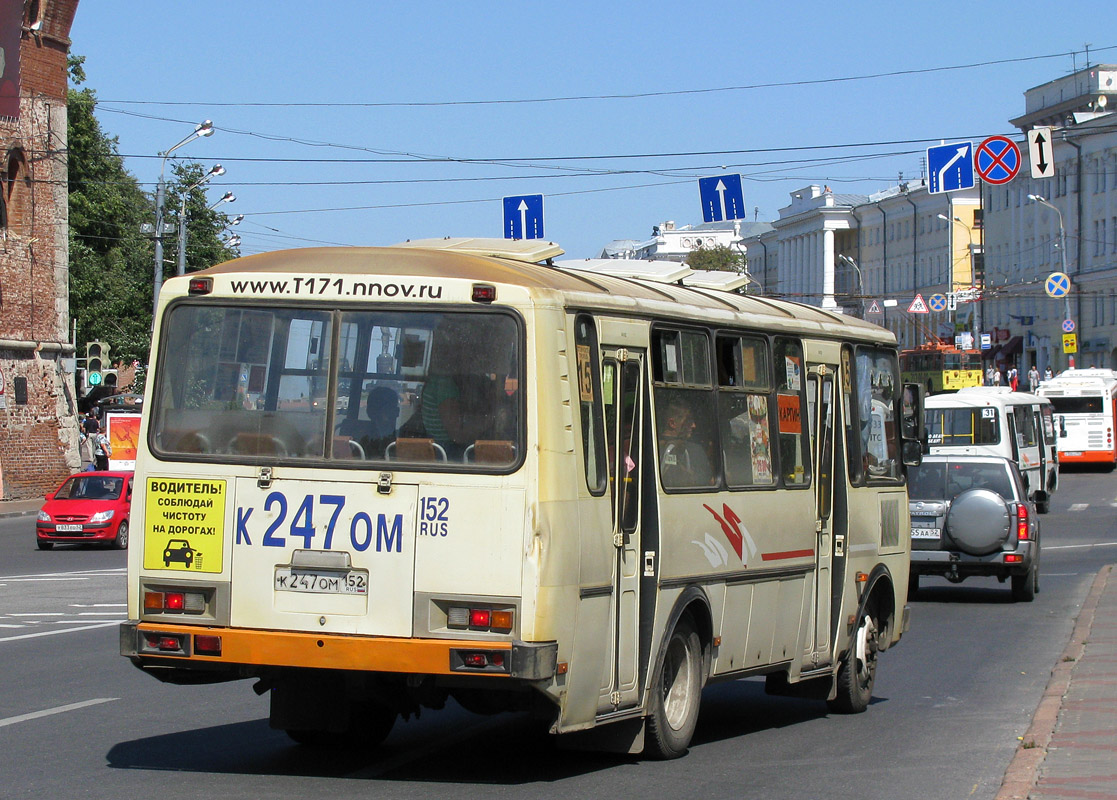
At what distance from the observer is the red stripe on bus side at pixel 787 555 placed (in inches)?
404

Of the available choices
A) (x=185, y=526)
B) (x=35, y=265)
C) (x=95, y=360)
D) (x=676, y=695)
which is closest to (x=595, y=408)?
(x=676, y=695)

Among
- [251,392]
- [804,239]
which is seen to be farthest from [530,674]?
[804,239]

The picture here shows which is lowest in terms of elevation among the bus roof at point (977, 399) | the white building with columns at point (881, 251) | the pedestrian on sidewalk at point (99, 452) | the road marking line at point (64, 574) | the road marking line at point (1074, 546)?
the road marking line at point (64, 574)

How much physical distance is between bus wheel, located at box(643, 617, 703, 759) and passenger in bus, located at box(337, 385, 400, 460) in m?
1.98

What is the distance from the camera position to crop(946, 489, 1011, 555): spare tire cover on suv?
2003 cm

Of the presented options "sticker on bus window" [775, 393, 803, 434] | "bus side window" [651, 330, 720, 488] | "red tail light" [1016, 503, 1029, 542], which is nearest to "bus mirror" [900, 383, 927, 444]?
"sticker on bus window" [775, 393, 803, 434]

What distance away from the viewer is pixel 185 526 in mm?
8297

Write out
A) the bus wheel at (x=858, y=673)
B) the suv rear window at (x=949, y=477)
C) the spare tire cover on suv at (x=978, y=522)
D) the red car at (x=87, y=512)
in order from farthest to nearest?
the red car at (x=87, y=512)
the suv rear window at (x=949, y=477)
the spare tire cover on suv at (x=978, y=522)
the bus wheel at (x=858, y=673)

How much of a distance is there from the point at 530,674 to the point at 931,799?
7.55ft

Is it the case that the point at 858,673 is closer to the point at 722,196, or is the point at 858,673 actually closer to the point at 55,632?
the point at 55,632

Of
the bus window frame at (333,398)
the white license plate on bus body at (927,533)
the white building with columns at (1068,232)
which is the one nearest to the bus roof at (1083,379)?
the white building with columns at (1068,232)

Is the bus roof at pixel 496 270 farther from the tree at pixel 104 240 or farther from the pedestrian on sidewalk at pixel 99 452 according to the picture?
the tree at pixel 104 240

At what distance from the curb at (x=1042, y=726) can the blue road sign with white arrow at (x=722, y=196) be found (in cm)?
1713

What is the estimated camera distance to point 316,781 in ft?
27.5
